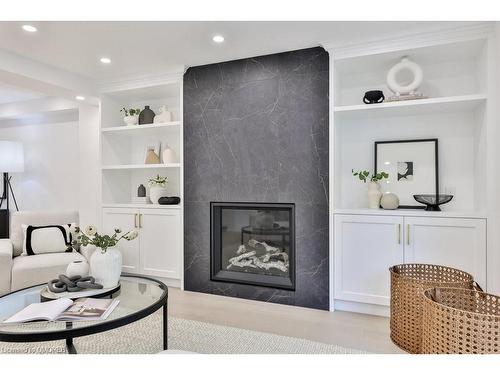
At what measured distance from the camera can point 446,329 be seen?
1615 millimetres

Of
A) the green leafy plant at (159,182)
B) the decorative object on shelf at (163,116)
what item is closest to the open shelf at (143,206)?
the green leafy plant at (159,182)

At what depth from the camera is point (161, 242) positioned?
3777 mm

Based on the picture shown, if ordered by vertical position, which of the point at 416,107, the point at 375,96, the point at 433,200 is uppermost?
the point at 375,96

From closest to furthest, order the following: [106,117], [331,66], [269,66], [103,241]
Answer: [103,241] → [331,66] → [269,66] → [106,117]

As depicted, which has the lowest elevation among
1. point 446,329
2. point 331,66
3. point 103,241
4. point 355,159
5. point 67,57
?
point 446,329

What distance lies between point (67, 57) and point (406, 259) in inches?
143

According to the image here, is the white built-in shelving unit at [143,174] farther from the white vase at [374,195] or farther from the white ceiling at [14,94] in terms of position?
the white vase at [374,195]

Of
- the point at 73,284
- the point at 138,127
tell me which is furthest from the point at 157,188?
the point at 73,284

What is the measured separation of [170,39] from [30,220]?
2336 mm

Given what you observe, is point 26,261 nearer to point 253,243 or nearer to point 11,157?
point 253,243

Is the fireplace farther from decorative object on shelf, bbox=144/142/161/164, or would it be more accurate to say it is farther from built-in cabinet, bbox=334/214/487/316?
decorative object on shelf, bbox=144/142/161/164

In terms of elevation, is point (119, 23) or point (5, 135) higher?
point (119, 23)

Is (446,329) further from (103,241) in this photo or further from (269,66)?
(269,66)
